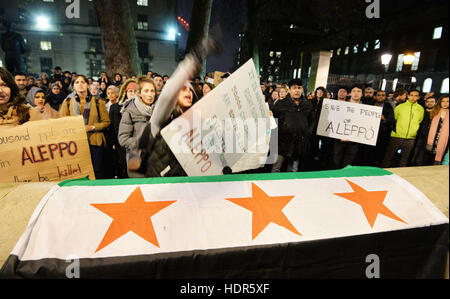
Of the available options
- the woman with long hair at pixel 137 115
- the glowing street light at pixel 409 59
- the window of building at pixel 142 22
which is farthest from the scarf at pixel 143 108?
the window of building at pixel 142 22

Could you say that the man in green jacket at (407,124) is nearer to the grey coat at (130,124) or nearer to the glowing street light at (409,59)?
the grey coat at (130,124)

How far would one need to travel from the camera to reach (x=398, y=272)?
1.61 m

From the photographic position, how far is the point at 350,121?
164 inches

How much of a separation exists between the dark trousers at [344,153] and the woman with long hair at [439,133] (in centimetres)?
165

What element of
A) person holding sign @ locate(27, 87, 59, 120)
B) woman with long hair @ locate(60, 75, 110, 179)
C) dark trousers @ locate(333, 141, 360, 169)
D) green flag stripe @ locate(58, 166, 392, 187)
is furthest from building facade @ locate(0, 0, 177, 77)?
green flag stripe @ locate(58, 166, 392, 187)

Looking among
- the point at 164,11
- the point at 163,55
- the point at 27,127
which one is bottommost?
the point at 27,127

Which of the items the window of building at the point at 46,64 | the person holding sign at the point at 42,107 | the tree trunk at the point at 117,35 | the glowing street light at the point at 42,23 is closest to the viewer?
the person holding sign at the point at 42,107

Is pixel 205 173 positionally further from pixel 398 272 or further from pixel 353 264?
pixel 398 272

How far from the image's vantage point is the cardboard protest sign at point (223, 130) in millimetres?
1790

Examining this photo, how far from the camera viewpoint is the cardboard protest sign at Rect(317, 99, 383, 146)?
402 centimetres

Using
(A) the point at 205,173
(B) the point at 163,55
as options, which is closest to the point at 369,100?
(A) the point at 205,173

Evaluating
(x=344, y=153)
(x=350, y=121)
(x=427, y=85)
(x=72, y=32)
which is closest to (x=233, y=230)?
(x=350, y=121)
